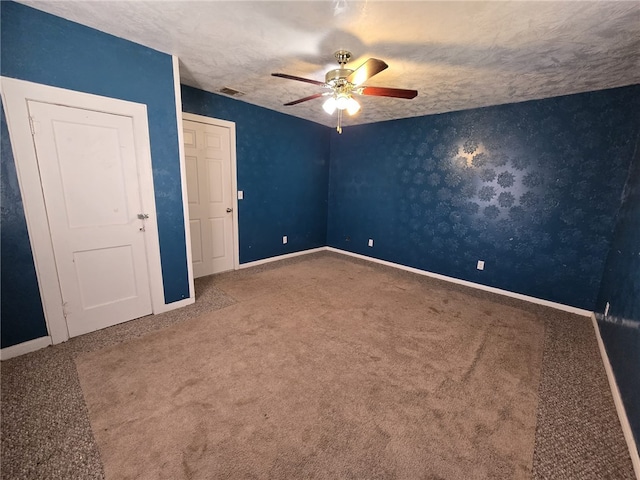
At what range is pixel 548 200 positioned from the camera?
3.08 metres

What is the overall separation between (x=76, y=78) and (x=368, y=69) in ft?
7.16

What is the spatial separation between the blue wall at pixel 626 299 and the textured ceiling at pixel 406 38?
1219 millimetres

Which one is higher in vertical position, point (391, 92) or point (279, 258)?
point (391, 92)

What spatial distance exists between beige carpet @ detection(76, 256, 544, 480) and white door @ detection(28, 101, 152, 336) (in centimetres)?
49

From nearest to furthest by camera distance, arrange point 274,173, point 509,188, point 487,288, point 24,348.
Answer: point 24,348 < point 509,188 < point 487,288 < point 274,173

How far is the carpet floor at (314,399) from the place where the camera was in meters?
1.32

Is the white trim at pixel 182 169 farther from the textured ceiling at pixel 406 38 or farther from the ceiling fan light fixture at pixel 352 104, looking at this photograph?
the ceiling fan light fixture at pixel 352 104

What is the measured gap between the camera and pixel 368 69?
179 cm

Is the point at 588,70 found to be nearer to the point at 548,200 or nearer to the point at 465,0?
the point at 548,200

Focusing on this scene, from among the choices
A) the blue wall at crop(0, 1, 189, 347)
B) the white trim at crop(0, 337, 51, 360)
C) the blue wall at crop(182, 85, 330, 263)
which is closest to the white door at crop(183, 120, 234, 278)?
the blue wall at crop(182, 85, 330, 263)

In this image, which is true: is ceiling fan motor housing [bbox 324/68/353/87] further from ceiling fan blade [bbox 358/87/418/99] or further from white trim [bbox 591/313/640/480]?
white trim [bbox 591/313/640/480]

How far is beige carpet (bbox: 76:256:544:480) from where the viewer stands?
133cm

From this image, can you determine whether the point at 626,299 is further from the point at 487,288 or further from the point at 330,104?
the point at 330,104

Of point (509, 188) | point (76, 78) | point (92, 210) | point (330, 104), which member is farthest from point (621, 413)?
point (76, 78)
